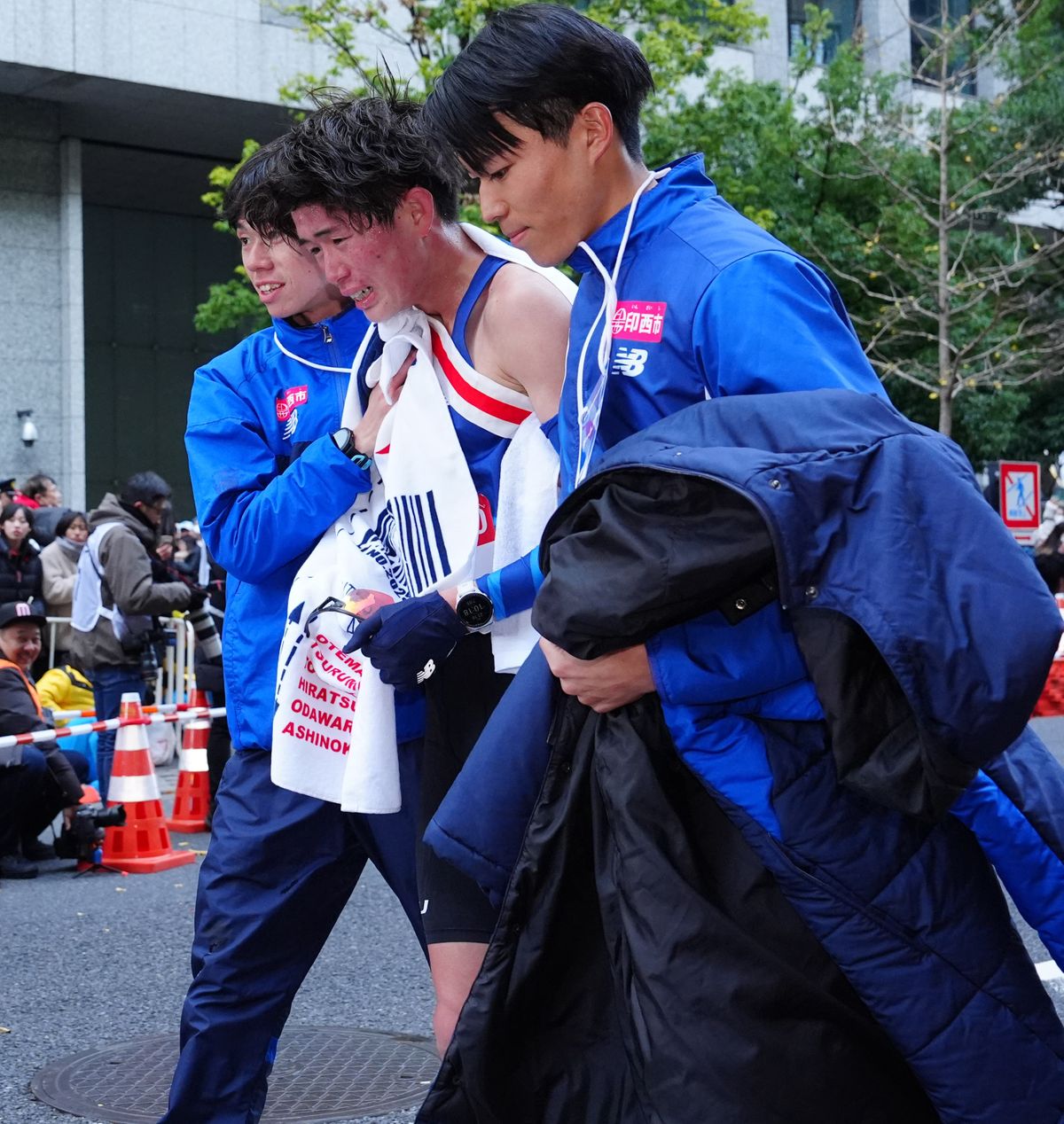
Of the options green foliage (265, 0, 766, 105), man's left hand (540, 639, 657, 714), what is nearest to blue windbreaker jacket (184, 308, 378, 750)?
man's left hand (540, 639, 657, 714)

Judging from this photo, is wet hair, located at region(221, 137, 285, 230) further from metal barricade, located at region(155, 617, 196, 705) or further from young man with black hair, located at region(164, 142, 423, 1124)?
metal barricade, located at region(155, 617, 196, 705)

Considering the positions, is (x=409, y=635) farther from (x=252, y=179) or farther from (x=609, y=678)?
(x=252, y=179)

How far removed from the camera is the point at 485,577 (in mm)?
2768

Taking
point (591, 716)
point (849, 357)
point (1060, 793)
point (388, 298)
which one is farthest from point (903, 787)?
point (388, 298)

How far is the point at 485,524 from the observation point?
2.88 meters

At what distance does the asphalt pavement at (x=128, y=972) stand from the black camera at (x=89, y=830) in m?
0.28

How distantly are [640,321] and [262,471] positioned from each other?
4.28 feet

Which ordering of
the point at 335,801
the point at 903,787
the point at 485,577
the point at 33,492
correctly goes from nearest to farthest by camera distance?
the point at 903,787 → the point at 485,577 → the point at 335,801 → the point at 33,492

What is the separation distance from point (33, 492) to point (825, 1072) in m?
14.4

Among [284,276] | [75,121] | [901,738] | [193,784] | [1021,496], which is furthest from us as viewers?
[75,121]

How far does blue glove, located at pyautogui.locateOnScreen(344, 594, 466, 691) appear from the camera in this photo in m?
2.74

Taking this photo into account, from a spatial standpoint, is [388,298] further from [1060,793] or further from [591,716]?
[1060,793]

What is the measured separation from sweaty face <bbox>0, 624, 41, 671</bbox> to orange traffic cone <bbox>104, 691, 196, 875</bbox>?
819 millimetres

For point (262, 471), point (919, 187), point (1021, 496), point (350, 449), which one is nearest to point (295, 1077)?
point (262, 471)
